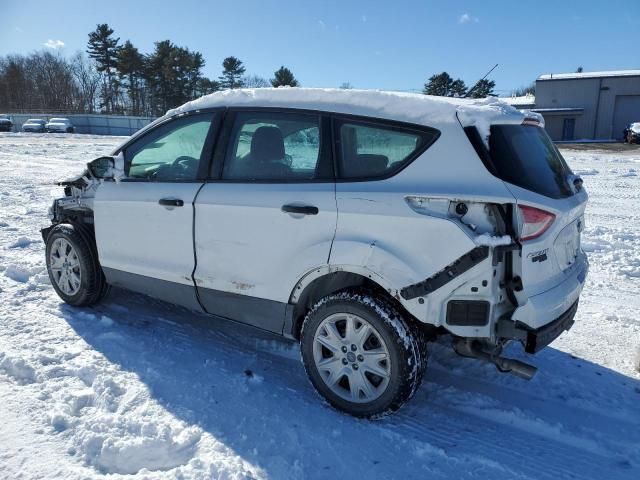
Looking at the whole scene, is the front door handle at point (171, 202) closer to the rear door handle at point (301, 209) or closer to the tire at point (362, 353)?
the rear door handle at point (301, 209)

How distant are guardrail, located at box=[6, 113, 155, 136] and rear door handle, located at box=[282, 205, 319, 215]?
43.2 meters

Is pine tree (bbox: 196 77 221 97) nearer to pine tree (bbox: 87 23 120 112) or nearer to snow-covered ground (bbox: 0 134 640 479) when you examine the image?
pine tree (bbox: 87 23 120 112)

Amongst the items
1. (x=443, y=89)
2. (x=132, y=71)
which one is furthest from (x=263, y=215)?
(x=132, y=71)

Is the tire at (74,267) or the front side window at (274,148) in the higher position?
the front side window at (274,148)

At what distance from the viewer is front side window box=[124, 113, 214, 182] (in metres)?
3.84

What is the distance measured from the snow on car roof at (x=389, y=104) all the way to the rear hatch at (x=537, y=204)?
11 cm

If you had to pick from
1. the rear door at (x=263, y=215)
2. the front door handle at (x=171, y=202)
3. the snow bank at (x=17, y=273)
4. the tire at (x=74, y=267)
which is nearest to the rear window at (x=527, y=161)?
the rear door at (x=263, y=215)

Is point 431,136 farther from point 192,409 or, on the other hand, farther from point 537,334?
point 192,409

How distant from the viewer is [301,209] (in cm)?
320

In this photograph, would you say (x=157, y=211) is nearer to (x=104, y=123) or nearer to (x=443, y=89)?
(x=443, y=89)

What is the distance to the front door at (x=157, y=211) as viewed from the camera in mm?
3793

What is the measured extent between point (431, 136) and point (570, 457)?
6.46ft

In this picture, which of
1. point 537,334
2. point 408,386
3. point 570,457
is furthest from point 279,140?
point 570,457

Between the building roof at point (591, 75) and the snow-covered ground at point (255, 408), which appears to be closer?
the snow-covered ground at point (255, 408)
